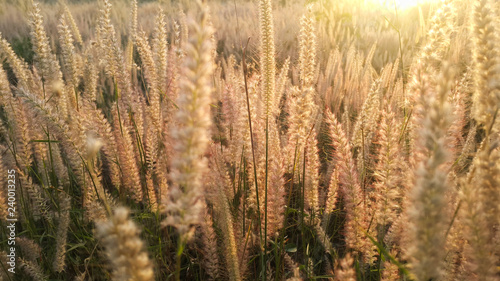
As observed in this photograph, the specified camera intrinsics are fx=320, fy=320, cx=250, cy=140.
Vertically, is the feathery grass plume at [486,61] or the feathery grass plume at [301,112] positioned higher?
the feathery grass plume at [486,61]

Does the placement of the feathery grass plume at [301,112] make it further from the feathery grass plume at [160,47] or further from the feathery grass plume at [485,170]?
the feathery grass plume at [160,47]

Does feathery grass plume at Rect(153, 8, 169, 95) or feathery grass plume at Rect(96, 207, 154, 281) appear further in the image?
feathery grass plume at Rect(153, 8, 169, 95)

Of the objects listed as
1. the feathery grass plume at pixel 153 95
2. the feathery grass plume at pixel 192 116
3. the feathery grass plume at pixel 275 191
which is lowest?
the feathery grass plume at pixel 275 191

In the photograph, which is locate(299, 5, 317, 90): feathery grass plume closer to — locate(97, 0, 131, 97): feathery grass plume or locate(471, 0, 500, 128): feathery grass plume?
locate(471, 0, 500, 128): feathery grass plume

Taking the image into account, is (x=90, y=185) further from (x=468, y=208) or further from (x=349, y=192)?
(x=468, y=208)

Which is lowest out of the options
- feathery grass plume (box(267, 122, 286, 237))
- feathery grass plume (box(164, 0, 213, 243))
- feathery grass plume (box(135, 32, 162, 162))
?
feathery grass plume (box(267, 122, 286, 237))

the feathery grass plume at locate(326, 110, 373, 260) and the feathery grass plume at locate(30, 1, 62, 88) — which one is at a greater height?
the feathery grass plume at locate(30, 1, 62, 88)

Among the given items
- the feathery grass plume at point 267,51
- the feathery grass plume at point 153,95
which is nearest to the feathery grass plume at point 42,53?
the feathery grass plume at point 153,95

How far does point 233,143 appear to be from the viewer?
1668 mm

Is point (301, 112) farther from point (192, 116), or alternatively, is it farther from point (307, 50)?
point (192, 116)

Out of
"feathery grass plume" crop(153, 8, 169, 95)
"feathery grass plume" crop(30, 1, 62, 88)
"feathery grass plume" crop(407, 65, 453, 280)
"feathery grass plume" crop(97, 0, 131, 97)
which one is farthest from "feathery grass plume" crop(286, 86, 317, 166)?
"feathery grass plume" crop(30, 1, 62, 88)

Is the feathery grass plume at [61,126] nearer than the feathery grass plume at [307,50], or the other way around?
the feathery grass plume at [61,126]

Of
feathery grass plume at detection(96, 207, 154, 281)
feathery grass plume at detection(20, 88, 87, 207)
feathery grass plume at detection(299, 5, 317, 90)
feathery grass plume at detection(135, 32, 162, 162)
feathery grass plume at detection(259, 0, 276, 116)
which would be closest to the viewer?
feathery grass plume at detection(96, 207, 154, 281)

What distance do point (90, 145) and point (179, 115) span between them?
31 centimetres
